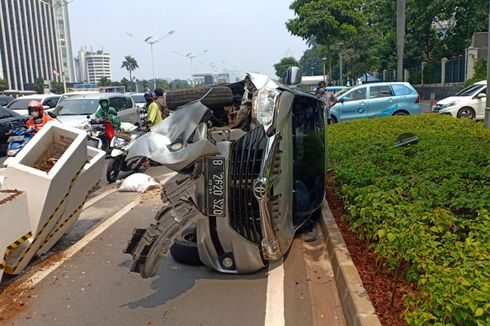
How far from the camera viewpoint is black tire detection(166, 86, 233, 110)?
4.33 metres

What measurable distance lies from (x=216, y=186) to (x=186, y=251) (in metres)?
1.13

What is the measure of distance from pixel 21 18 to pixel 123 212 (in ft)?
329

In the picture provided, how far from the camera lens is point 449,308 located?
2539mm

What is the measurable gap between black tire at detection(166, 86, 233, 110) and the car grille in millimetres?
455

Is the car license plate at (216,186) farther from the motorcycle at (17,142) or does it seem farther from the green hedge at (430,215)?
the motorcycle at (17,142)

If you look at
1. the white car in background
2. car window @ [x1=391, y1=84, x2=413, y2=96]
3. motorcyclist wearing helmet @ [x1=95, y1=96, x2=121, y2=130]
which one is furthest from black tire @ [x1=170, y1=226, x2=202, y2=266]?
the white car in background

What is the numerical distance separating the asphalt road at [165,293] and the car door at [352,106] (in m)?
12.0

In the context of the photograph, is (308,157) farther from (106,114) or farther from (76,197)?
(106,114)

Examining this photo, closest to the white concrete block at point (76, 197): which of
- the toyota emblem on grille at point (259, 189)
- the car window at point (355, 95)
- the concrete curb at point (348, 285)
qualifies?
the toyota emblem on grille at point (259, 189)

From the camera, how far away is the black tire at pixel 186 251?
15.9 feet

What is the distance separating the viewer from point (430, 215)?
3.80m

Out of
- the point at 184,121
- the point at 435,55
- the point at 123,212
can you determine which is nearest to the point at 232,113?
the point at 184,121

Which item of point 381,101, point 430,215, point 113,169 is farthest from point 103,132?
point 381,101

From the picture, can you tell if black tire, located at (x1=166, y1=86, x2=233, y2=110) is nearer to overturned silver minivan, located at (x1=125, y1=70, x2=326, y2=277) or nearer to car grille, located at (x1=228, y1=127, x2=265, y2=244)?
overturned silver minivan, located at (x1=125, y1=70, x2=326, y2=277)
